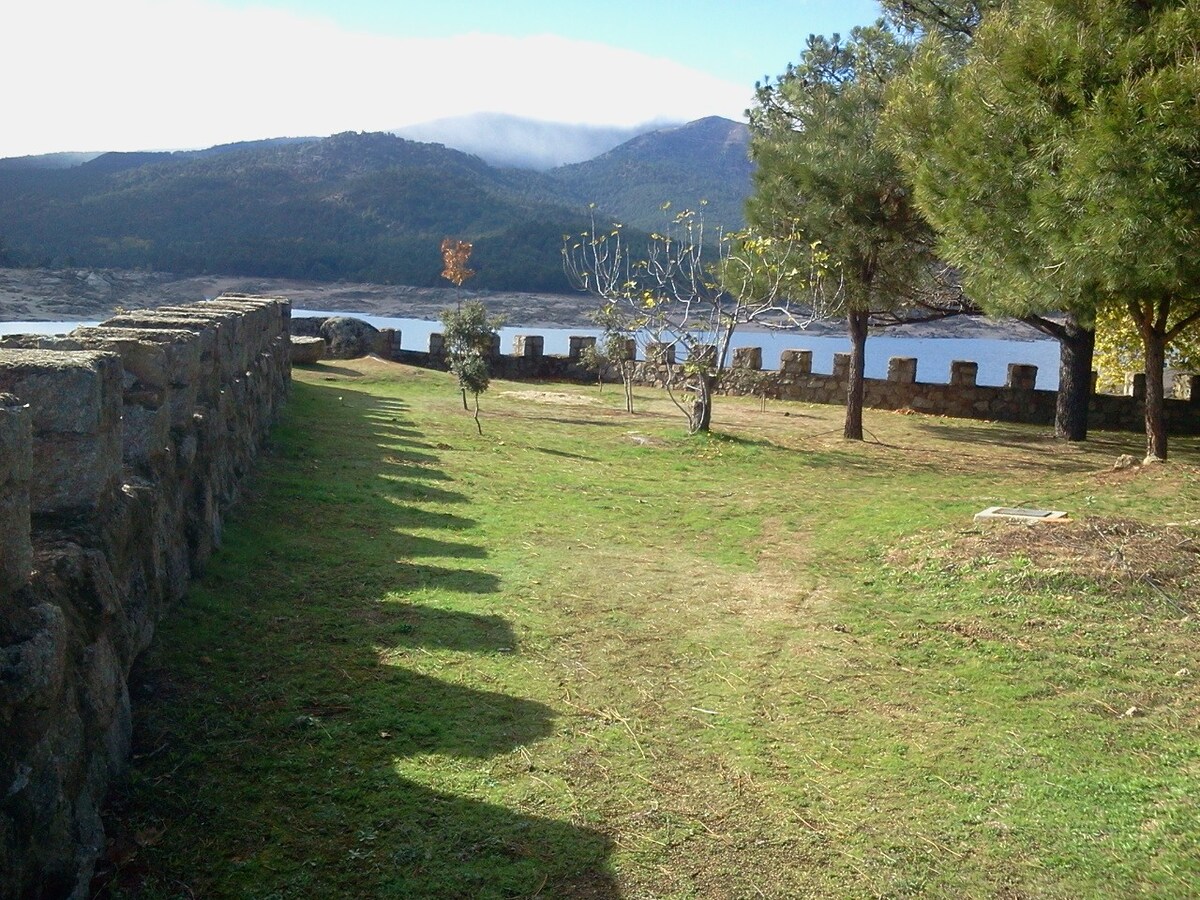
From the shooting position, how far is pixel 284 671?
16.1ft

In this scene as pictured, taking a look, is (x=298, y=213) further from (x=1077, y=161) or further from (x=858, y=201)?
(x=1077, y=161)

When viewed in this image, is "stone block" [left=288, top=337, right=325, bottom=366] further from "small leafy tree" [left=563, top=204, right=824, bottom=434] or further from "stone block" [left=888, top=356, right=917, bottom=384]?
"stone block" [left=888, top=356, right=917, bottom=384]

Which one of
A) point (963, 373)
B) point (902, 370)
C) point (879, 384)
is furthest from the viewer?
point (879, 384)

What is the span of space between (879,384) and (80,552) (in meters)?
20.1

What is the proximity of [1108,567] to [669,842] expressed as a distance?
4.01m

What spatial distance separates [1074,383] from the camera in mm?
17766

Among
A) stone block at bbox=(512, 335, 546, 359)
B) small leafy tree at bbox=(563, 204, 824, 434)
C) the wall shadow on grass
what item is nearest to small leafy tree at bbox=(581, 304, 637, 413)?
stone block at bbox=(512, 335, 546, 359)

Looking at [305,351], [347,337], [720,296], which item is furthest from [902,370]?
[347,337]

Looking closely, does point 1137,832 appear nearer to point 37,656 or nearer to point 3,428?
point 37,656

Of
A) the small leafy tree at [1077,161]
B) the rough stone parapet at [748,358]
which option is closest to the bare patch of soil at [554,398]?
the rough stone parapet at [748,358]

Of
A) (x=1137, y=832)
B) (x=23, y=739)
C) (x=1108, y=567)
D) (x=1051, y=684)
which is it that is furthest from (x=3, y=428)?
(x=1108, y=567)

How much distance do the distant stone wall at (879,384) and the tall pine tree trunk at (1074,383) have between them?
2385 millimetres

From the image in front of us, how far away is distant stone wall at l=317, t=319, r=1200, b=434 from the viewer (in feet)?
65.3

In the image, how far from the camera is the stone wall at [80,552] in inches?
115
